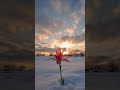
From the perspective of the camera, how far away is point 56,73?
2975mm

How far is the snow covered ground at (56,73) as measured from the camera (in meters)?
2.90

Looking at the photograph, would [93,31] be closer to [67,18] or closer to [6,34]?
[67,18]

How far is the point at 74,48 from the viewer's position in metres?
3.04

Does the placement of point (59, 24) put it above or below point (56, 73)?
above

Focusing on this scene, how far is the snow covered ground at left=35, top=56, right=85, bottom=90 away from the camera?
2.90 meters

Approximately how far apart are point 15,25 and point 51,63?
62cm

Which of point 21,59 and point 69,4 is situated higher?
point 69,4

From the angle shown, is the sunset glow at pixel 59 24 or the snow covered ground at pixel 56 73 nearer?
the snow covered ground at pixel 56 73

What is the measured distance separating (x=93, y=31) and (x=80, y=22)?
0.20 m

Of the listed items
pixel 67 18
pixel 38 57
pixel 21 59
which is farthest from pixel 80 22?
pixel 21 59

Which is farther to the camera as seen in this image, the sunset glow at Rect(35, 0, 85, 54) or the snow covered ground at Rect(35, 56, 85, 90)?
the sunset glow at Rect(35, 0, 85, 54)

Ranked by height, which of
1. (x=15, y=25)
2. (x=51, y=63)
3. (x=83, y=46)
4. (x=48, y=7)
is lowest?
(x=51, y=63)

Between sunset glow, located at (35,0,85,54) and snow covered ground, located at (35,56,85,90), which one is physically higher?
sunset glow, located at (35,0,85,54)

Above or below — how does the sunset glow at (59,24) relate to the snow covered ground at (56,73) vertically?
above
